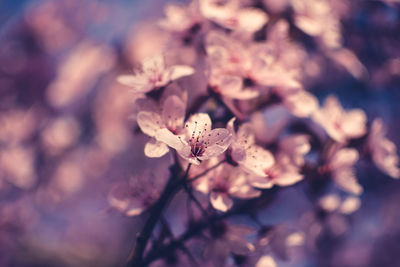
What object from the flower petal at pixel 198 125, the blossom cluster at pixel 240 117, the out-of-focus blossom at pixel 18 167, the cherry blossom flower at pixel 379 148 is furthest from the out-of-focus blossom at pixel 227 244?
the out-of-focus blossom at pixel 18 167

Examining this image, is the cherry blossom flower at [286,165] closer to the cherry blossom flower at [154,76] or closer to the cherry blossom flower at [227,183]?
the cherry blossom flower at [227,183]

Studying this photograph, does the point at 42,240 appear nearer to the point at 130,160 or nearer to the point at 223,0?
the point at 130,160

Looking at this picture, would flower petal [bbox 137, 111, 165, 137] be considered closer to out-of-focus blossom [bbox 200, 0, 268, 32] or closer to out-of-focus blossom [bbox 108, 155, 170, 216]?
out-of-focus blossom [bbox 108, 155, 170, 216]

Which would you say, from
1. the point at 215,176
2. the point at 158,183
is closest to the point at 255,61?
the point at 215,176

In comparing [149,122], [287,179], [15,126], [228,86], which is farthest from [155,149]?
[15,126]

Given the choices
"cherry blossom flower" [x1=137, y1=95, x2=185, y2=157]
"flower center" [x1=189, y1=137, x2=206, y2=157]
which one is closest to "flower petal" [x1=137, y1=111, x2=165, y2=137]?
"cherry blossom flower" [x1=137, y1=95, x2=185, y2=157]

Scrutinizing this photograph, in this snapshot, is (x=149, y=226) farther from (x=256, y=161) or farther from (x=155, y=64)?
(x=155, y=64)
